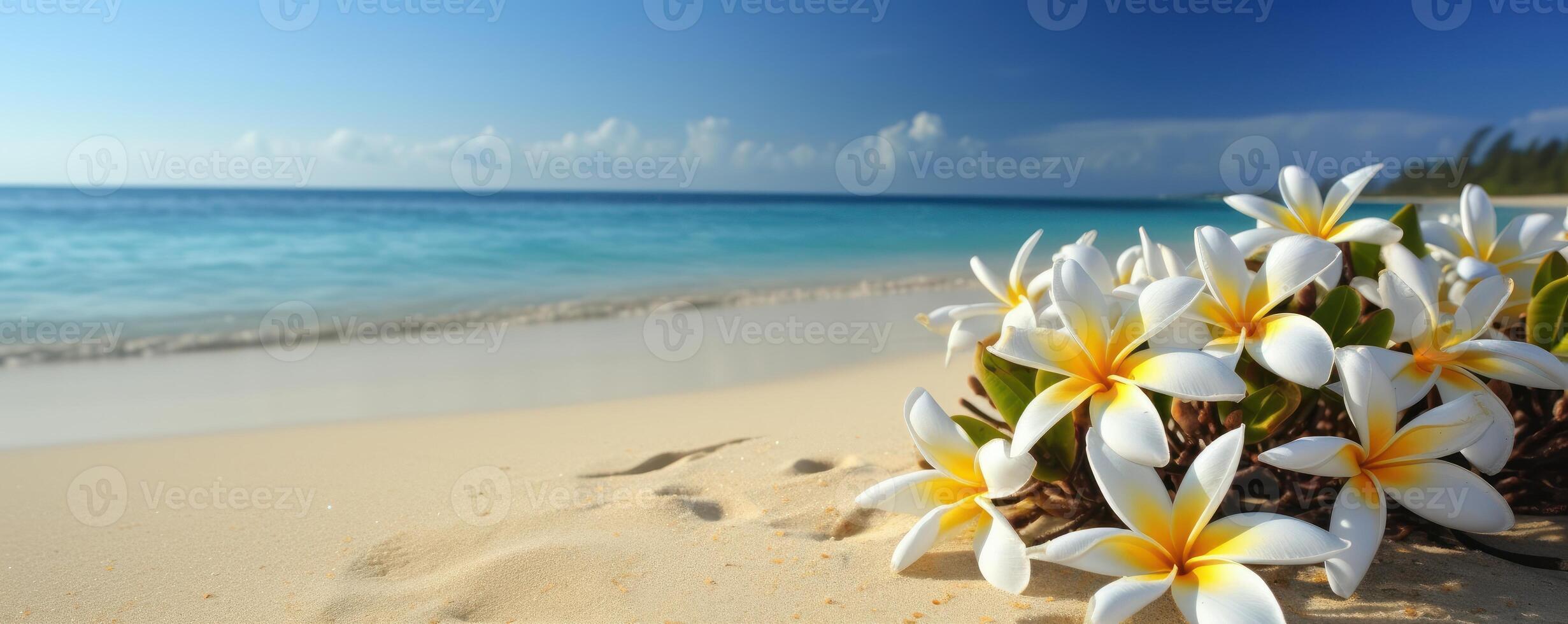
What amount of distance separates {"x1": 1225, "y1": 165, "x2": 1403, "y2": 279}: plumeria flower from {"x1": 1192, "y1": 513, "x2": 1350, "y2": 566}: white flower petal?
53cm

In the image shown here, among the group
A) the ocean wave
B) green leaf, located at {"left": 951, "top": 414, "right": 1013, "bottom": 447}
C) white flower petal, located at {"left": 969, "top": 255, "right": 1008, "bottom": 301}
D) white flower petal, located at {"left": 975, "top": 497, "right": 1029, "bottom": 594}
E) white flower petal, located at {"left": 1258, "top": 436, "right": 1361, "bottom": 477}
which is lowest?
the ocean wave

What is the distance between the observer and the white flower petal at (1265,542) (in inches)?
38.7

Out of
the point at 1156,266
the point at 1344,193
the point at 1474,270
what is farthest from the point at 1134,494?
the point at 1474,270

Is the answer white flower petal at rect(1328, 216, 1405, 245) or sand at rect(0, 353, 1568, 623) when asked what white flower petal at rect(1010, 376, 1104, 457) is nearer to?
sand at rect(0, 353, 1568, 623)

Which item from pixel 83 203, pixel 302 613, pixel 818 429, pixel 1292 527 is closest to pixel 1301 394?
pixel 1292 527

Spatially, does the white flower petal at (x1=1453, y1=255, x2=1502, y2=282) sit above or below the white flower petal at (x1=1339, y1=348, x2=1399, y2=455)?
above

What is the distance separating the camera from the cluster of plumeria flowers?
40.0 inches

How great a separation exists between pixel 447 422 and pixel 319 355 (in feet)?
8.93

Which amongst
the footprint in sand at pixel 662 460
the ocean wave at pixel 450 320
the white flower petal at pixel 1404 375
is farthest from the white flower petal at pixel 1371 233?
the ocean wave at pixel 450 320

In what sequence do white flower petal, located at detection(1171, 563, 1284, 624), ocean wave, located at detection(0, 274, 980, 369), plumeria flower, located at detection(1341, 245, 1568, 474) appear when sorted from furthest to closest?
ocean wave, located at detection(0, 274, 980, 369), plumeria flower, located at detection(1341, 245, 1568, 474), white flower petal, located at detection(1171, 563, 1284, 624)

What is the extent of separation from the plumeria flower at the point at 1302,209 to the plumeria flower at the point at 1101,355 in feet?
1.27

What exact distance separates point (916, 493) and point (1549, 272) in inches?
49.4

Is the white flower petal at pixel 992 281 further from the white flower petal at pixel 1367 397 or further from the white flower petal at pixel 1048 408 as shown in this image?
the white flower petal at pixel 1367 397

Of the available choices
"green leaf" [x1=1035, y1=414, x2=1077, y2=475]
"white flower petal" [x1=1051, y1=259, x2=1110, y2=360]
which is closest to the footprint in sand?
"green leaf" [x1=1035, y1=414, x2=1077, y2=475]
